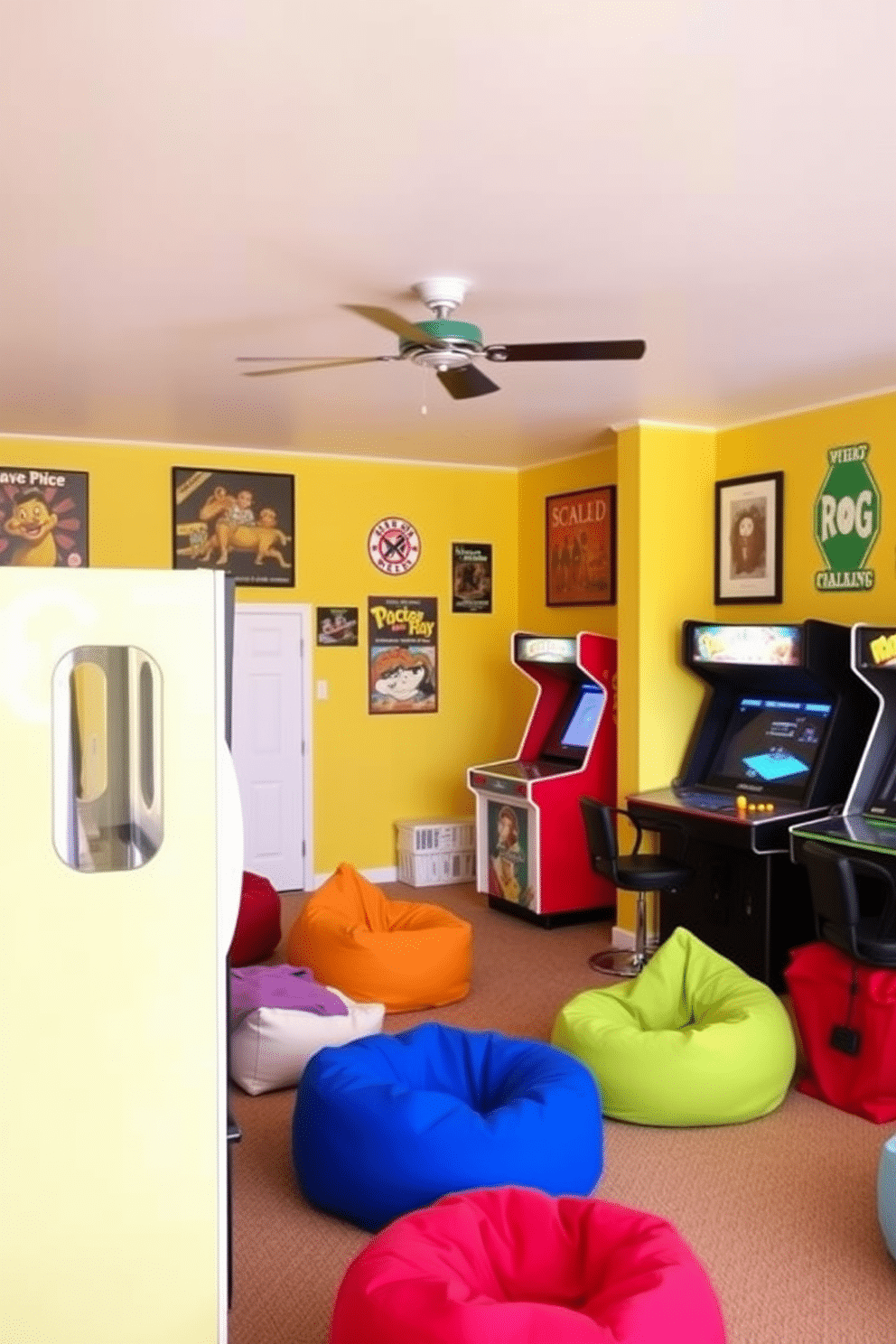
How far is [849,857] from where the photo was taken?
4.49 metres

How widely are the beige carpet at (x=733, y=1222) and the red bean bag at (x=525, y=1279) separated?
0.38 feet

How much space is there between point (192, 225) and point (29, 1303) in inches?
109

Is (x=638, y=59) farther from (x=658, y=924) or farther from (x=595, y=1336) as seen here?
(x=658, y=924)

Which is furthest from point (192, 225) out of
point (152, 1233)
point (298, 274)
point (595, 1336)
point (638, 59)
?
point (595, 1336)

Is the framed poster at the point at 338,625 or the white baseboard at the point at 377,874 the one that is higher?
the framed poster at the point at 338,625

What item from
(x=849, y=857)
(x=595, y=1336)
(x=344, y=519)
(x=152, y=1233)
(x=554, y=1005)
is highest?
(x=344, y=519)

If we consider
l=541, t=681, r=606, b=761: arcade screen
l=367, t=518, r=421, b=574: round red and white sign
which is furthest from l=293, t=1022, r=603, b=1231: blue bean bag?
l=367, t=518, r=421, b=574: round red and white sign

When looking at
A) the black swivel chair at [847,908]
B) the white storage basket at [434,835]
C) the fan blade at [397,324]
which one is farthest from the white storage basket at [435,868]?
the fan blade at [397,324]

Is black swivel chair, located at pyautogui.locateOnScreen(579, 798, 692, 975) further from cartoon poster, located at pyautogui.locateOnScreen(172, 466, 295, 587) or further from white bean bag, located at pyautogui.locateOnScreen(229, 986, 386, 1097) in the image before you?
cartoon poster, located at pyautogui.locateOnScreen(172, 466, 295, 587)

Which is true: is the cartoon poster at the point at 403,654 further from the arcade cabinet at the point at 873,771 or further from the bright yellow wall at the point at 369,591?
the arcade cabinet at the point at 873,771

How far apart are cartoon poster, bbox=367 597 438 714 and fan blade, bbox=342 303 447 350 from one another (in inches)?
159

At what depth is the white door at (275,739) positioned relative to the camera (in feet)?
25.3

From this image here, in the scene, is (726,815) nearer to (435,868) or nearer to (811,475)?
(811,475)

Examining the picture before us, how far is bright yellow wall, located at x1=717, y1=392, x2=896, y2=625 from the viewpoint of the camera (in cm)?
572
